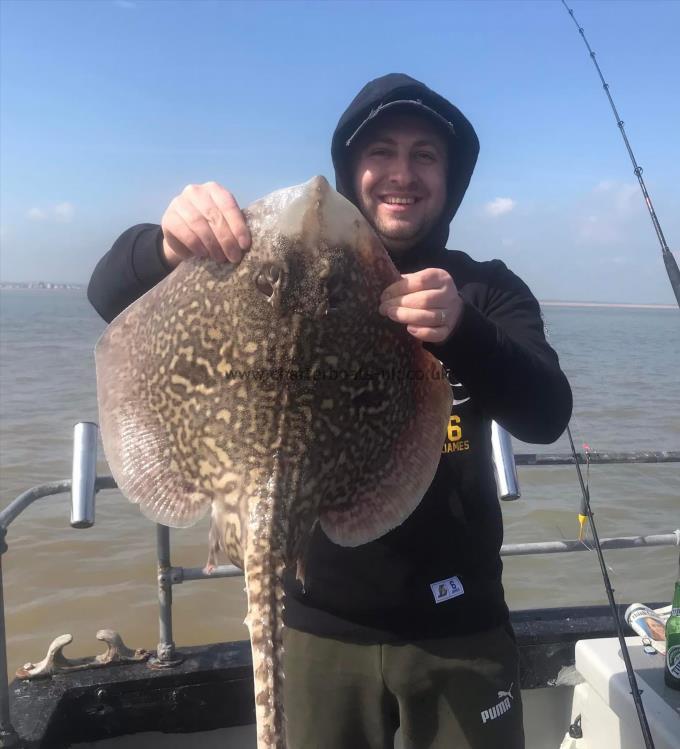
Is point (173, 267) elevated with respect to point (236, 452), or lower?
elevated

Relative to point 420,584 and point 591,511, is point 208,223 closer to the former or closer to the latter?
point 420,584

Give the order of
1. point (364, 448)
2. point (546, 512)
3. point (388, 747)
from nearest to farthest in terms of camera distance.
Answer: point (364, 448) < point (388, 747) < point (546, 512)

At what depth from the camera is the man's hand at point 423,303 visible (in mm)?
1887

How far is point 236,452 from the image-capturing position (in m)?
1.87

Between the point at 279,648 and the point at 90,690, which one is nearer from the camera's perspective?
the point at 279,648

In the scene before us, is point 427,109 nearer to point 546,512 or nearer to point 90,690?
point 90,690

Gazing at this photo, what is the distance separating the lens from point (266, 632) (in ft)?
5.66

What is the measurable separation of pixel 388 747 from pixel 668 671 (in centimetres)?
155

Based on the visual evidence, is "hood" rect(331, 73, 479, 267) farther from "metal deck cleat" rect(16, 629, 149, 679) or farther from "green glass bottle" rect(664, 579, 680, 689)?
"metal deck cleat" rect(16, 629, 149, 679)

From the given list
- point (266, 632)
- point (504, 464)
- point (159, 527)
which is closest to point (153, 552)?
point (159, 527)

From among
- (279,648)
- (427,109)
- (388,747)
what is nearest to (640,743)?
(388,747)

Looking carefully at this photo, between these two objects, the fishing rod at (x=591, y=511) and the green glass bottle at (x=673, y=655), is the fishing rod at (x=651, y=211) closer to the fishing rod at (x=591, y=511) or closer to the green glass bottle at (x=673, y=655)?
the fishing rod at (x=591, y=511)

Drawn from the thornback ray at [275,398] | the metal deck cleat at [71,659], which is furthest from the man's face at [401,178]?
the metal deck cleat at [71,659]

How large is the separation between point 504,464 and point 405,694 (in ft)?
4.05
